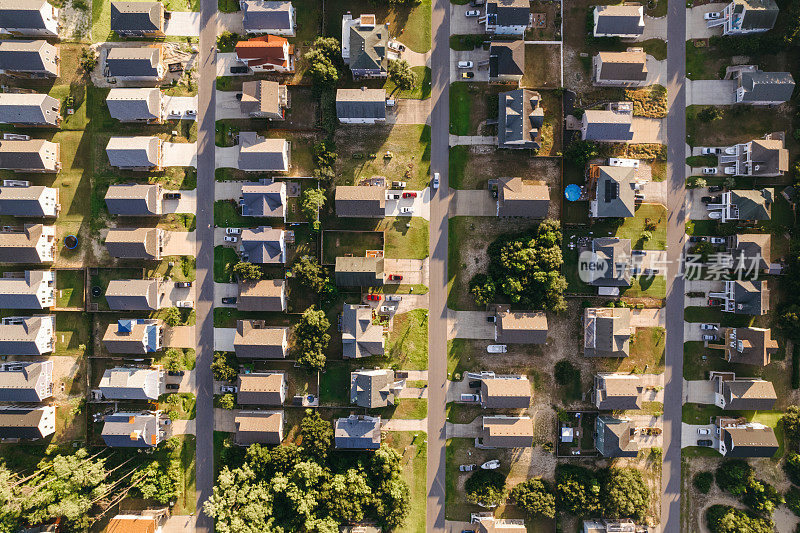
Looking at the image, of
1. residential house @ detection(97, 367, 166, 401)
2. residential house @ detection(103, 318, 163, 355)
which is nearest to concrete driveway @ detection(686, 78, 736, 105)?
residential house @ detection(103, 318, 163, 355)

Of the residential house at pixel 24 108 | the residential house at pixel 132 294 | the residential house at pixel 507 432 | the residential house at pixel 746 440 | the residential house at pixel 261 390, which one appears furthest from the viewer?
the residential house at pixel 132 294

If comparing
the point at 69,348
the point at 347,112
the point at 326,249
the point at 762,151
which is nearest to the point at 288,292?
the point at 326,249

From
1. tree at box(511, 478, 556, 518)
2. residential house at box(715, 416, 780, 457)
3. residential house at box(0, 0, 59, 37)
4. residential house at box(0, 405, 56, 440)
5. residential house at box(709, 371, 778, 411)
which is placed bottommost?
tree at box(511, 478, 556, 518)

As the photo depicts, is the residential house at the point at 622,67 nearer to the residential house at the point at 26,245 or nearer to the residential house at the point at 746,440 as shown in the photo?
the residential house at the point at 746,440

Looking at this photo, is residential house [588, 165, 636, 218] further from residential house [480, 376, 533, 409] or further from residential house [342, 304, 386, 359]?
residential house [342, 304, 386, 359]

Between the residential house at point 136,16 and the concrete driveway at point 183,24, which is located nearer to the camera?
the residential house at point 136,16

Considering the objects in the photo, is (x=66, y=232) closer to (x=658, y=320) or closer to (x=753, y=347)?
(x=658, y=320)

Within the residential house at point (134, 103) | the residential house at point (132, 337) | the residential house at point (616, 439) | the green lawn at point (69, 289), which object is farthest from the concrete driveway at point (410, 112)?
the green lawn at point (69, 289)

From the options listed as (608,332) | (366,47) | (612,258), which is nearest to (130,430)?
(366,47)
